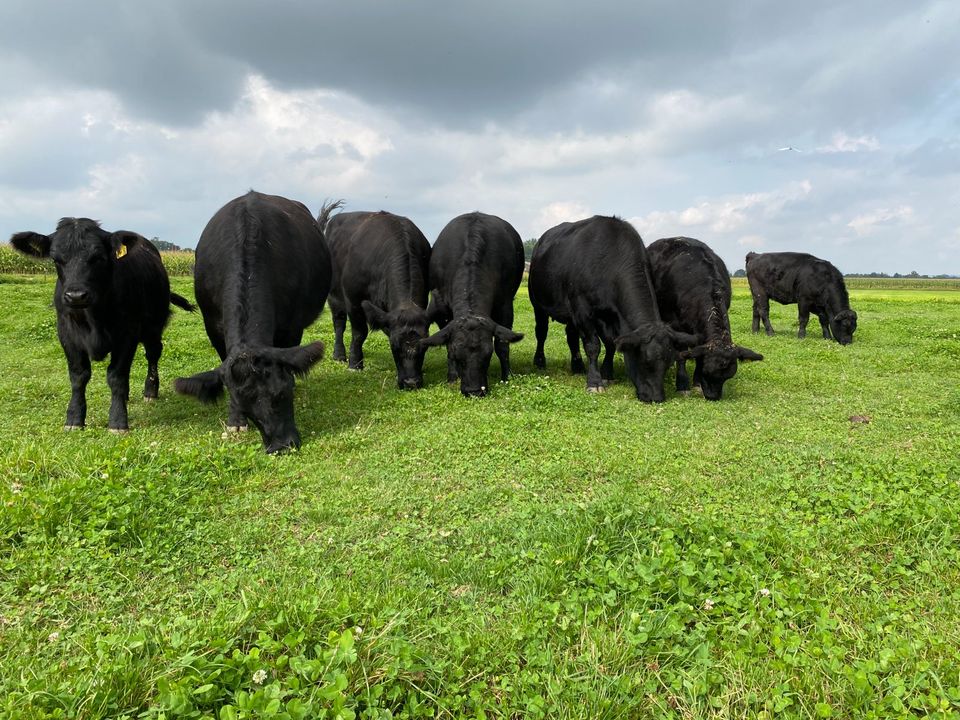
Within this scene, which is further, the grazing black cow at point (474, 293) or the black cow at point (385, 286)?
the black cow at point (385, 286)

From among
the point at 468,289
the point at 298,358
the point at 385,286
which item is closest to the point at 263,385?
the point at 298,358

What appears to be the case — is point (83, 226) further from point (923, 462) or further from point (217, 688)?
point (923, 462)

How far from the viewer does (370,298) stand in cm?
1059

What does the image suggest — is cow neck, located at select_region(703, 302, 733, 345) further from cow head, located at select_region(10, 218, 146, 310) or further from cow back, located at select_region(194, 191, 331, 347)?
cow head, located at select_region(10, 218, 146, 310)

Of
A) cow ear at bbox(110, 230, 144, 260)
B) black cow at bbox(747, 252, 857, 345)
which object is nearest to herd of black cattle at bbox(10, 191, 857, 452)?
cow ear at bbox(110, 230, 144, 260)

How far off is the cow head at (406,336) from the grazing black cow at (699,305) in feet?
12.7

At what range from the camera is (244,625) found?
8.86ft

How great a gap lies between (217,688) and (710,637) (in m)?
2.19

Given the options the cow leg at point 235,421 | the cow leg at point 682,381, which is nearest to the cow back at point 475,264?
the cow leg at point 682,381

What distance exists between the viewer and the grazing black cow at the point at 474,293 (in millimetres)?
8547

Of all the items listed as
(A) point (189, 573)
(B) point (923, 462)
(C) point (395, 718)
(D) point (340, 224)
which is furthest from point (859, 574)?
(D) point (340, 224)

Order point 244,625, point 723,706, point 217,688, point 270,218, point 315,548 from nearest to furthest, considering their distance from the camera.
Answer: point 217,688 < point 723,706 < point 244,625 < point 315,548 < point 270,218

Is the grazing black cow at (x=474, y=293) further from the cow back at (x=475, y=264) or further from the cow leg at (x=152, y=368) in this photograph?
the cow leg at (x=152, y=368)

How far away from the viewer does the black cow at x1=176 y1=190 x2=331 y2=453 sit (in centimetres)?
614
